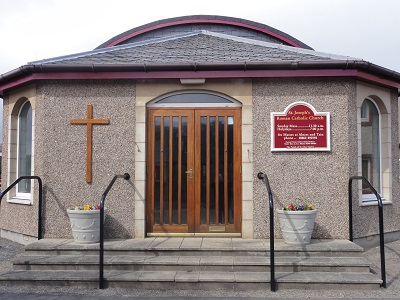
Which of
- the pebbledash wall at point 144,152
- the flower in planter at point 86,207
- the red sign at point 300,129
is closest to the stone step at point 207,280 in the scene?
the flower in planter at point 86,207

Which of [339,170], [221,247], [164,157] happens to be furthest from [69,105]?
[339,170]

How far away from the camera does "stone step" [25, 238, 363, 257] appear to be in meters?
5.39

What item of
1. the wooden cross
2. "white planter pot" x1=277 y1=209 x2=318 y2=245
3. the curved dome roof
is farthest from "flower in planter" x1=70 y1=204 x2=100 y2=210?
the curved dome roof

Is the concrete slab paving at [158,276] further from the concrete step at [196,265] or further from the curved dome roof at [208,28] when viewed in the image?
the curved dome roof at [208,28]

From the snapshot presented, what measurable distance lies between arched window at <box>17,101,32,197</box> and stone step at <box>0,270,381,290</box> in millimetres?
2695

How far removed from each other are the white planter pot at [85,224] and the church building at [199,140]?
0.51m

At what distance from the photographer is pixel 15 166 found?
7531 mm

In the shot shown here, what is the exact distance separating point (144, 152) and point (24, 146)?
112 inches

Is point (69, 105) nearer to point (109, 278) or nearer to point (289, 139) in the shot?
point (109, 278)

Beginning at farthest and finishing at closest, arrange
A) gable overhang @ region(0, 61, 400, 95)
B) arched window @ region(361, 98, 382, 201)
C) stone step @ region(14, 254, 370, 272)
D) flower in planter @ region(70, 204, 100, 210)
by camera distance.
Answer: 1. arched window @ region(361, 98, 382, 201)
2. gable overhang @ region(0, 61, 400, 95)
3. flower in planter @ region(70, 204, 100, 210)
4. stone step @ region(14, 254, 370, 272)

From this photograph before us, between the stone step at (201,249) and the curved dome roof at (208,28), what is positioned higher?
the curved dome roof at (208,28)

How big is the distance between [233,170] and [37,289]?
3444 millimetres

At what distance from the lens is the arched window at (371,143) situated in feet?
22.9

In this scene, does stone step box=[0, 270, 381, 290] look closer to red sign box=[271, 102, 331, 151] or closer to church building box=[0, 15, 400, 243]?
church building box=[0, 15, 400, 243]
